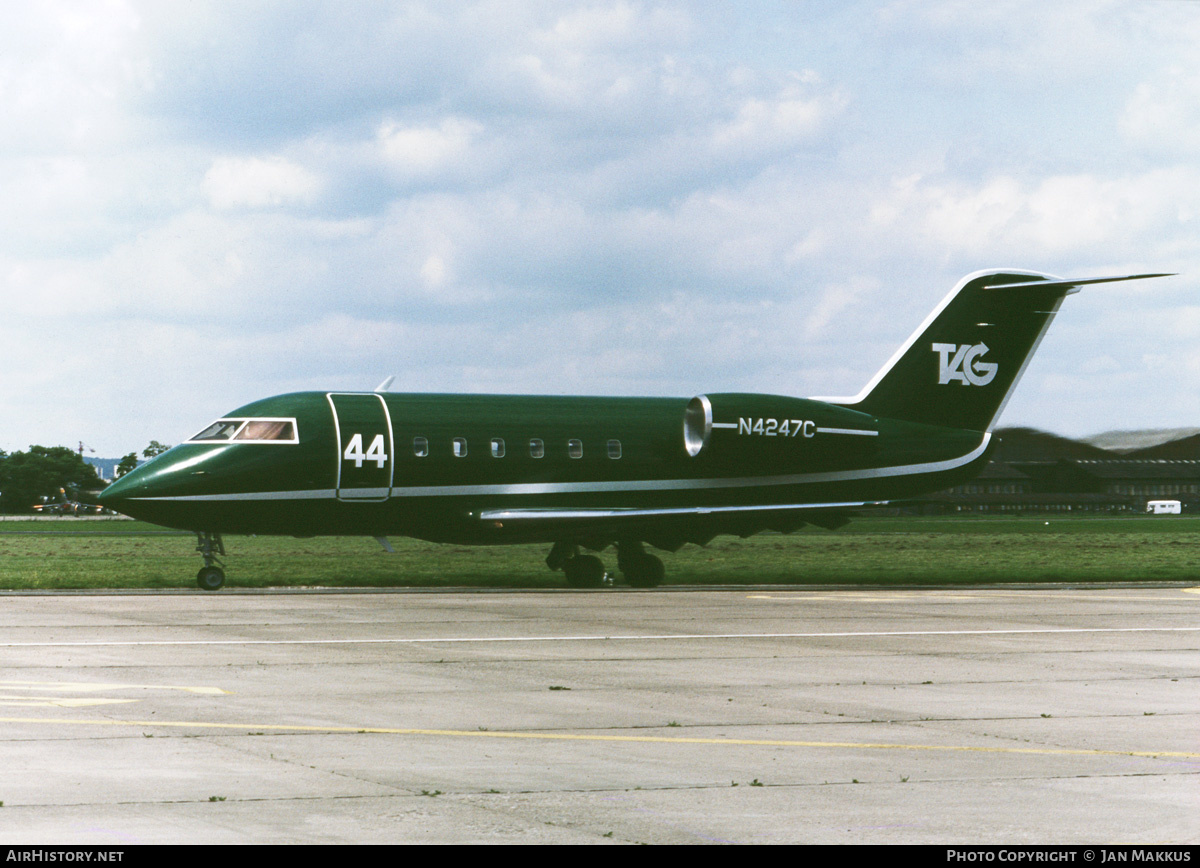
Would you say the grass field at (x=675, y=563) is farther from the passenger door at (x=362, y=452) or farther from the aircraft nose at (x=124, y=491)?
the aircraft nose at (x=124, y=491)

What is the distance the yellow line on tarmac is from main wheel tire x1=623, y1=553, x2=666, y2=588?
78.0 ft

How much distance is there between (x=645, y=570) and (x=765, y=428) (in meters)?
4.64

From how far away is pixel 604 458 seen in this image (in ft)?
119

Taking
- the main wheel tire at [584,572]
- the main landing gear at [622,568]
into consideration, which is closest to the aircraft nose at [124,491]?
the main landing gear at [622,568]

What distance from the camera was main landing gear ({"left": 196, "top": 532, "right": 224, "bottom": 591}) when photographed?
105 feet

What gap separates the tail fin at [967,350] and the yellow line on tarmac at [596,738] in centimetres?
2801

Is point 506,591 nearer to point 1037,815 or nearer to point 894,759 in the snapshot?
point 894,759

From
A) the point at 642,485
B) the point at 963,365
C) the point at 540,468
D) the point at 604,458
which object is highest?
the point at 963,365

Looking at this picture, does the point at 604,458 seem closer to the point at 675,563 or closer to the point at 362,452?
the point at 362,452

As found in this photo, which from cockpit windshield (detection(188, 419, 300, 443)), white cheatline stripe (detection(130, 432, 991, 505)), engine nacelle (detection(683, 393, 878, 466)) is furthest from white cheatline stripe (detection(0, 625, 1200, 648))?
engine nacelle (detection(683, 393, 878, 466))

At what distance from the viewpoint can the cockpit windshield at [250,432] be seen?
107 feet

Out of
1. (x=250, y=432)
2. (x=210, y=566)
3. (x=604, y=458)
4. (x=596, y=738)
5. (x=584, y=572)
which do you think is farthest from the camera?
(x=584, y=572)

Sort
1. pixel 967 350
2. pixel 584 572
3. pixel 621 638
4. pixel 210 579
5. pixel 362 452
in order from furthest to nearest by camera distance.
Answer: pixel 967 350, pixel 584 572, pixel 362 452, pixel 210 579, pixel 621 638

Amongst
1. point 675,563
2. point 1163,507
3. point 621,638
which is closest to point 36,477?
→ point 1163,507
